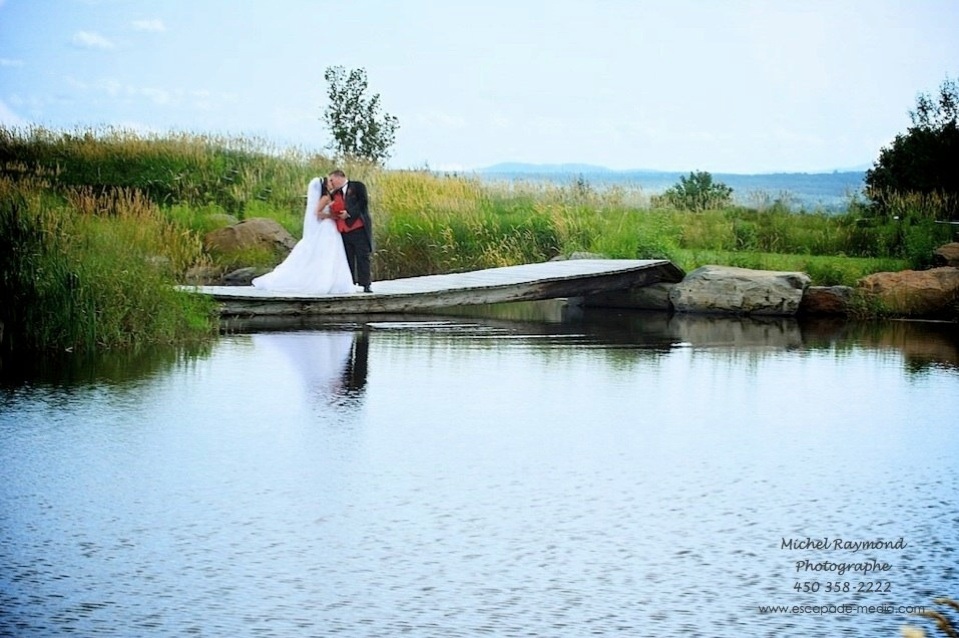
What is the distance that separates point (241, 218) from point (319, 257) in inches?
362

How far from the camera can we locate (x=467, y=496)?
27.0 ft

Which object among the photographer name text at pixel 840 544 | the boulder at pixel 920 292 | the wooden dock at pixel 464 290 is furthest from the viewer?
the boulder at pixel 920 292

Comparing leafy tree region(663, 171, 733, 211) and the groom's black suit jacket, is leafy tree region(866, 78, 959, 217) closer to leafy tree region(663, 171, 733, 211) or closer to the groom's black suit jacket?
leafy tree region(663, 171, 733, 211)

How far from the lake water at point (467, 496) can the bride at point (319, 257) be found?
4255 mm

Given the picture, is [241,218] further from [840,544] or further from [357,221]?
[840,544]

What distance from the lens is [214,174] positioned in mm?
30141

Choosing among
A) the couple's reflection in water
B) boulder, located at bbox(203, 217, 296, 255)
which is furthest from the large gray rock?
boulder, located at bbox(203, 217, 296, 255)

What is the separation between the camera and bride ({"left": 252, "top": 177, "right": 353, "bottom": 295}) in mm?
18703

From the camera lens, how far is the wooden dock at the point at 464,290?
1747 cm

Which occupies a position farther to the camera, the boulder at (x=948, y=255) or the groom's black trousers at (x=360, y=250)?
the boulder at (x=948, y=255)

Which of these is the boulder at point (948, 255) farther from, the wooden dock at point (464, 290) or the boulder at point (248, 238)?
the boulder at point (248, 238)

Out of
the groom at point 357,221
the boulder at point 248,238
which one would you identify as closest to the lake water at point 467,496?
the groom at point 357,221

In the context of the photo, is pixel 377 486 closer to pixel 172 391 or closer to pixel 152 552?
pixel 152 552

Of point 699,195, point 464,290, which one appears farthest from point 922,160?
point 464,290
